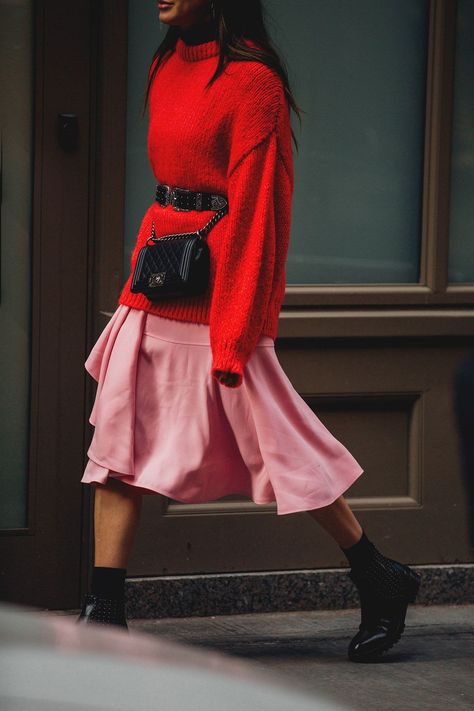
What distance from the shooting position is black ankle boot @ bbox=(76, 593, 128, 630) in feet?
14.1

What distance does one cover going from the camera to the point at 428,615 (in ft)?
18.2

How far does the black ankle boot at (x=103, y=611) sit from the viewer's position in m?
4.30

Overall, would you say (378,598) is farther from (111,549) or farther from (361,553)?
(111,549)

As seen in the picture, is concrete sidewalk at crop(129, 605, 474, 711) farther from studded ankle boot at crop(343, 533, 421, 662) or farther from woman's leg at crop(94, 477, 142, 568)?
woman's leg at crop(94, 477, 142, 568)

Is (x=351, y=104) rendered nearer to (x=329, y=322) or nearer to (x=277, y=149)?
(x=329, y=322)

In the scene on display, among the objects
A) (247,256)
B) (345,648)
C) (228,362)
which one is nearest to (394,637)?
(345,648)

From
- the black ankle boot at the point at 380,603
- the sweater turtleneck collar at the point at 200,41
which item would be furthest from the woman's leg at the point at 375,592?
the sweater turtleneck collar at the point at 200,41

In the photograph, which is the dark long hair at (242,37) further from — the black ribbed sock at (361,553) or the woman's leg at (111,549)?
the black ribbed sock at (361,553)

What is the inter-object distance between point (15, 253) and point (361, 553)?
5.48 ft

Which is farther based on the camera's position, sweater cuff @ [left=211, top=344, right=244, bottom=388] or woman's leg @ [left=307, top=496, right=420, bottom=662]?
woman's leg @ [left=307, top=496, right=420, bottom=662]

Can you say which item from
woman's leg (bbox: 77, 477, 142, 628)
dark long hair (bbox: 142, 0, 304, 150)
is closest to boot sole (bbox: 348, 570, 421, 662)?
woman's leg (bbox: 77, 477, 142, 628)

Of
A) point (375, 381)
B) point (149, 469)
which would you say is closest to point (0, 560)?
point (149, 469)

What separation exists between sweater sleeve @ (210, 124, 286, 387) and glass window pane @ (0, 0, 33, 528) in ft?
4.14

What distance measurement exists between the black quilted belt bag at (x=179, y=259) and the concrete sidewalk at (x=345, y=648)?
46.6 inches
